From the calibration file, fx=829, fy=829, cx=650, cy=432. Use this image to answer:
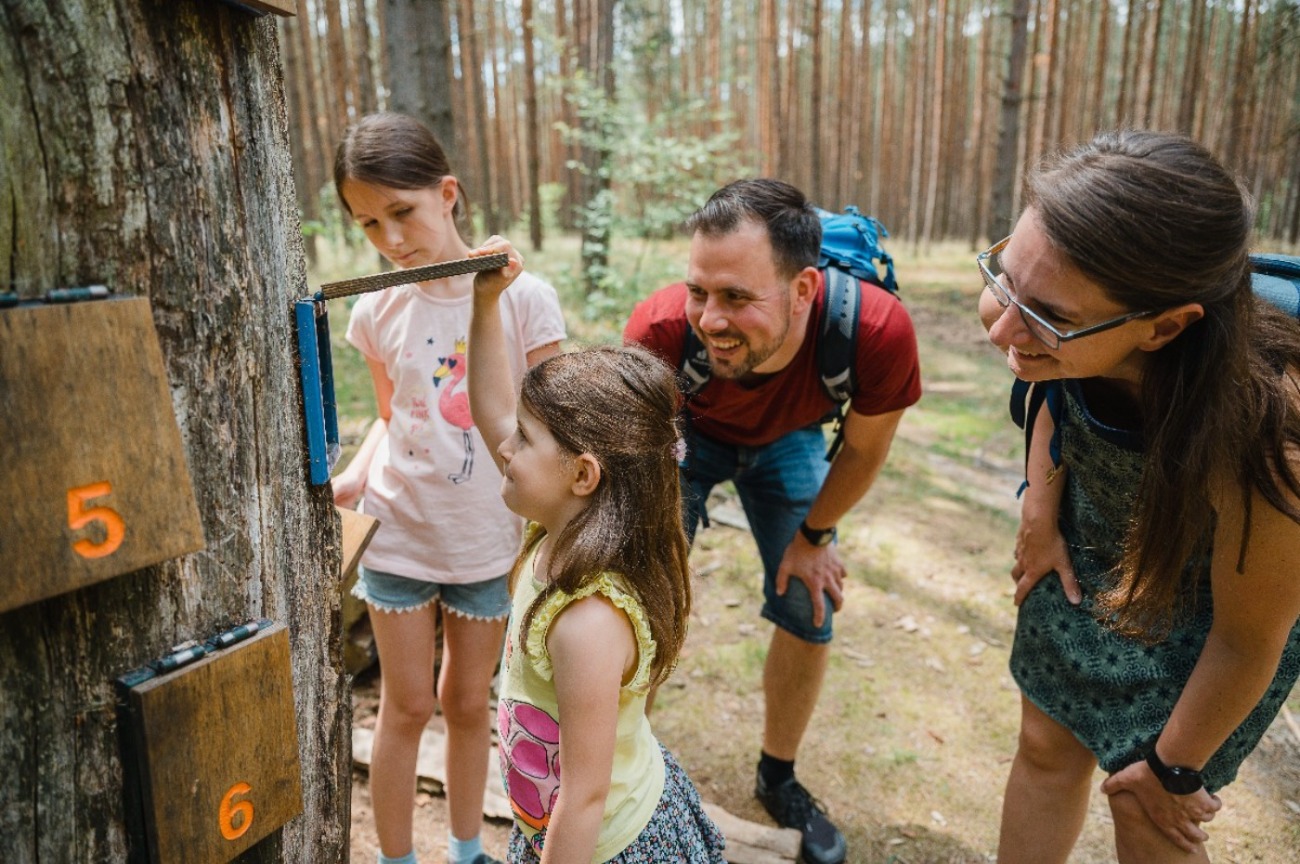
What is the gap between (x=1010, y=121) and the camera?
11.1 metres

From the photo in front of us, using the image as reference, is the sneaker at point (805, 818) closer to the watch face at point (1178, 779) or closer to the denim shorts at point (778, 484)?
the denim shorts at point (778, 484)

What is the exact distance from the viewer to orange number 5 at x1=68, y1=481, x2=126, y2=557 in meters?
0.85

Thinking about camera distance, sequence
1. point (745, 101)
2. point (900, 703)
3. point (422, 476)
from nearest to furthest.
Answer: point (422, 476)
point (900, 703)
point (745, 101)

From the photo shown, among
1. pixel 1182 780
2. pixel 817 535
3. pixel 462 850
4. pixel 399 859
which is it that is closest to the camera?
pixel 1182 780

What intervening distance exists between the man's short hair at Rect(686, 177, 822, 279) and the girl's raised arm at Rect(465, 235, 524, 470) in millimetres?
679

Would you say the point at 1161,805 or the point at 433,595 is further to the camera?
the point at 433,595

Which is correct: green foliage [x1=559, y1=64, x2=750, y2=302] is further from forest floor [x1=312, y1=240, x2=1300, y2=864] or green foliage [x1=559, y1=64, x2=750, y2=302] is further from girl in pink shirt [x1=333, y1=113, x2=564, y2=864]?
girl in pink shirt [x1=333, y1=113, x2=564, y2=864]

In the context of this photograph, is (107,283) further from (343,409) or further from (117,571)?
(343,409)

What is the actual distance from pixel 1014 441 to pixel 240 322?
639 cm

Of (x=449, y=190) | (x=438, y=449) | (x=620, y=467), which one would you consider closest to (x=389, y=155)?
(x=449, y=190)

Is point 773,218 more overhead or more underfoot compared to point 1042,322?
more overhead

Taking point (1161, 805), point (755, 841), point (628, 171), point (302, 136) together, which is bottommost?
point (755, 841)

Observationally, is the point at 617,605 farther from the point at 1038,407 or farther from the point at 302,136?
the point at 302,136

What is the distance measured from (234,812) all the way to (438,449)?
3.41ft
